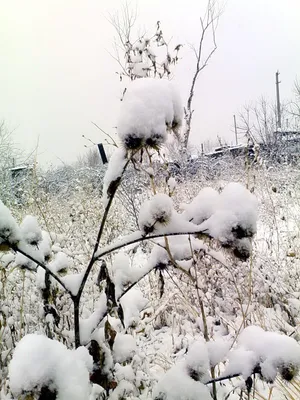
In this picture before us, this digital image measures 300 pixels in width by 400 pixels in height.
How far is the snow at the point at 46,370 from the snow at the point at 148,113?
38 centimetres

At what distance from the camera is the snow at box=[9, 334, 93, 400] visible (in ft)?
1.63

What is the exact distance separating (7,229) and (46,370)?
29 cm

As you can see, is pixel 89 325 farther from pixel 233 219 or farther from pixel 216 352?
pixel 233 219

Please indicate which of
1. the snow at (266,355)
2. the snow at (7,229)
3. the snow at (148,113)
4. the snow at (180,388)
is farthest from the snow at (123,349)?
the snow at (148,113)

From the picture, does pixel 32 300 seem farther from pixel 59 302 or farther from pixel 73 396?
pixel 73 396

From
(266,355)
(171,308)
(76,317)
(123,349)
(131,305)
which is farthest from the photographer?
(171,308)

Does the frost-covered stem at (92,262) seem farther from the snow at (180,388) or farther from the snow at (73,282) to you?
the snow at (180,388)

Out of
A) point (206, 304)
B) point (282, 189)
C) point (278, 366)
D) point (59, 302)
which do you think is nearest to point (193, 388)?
point (278, 366)

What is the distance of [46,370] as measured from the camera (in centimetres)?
51

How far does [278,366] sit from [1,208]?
2.01ft

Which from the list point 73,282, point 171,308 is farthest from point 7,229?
point 171,308

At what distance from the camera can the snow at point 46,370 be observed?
19.5 inches

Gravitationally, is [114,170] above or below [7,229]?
above

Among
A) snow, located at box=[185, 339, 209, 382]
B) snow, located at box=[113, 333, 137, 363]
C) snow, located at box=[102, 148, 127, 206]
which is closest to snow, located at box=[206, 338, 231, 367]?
snow, located at box=[185, 339, 209, 382]
